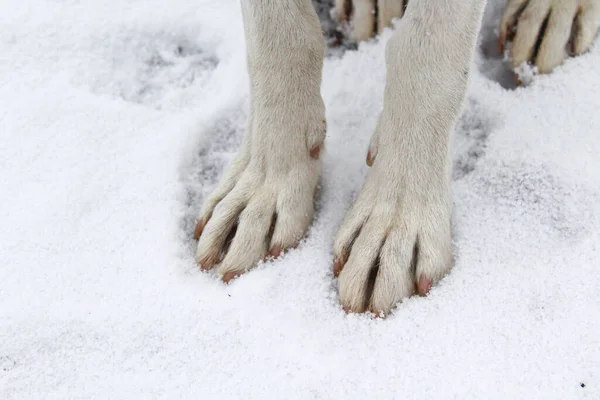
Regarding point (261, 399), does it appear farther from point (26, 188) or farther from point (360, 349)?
point (26, 188)

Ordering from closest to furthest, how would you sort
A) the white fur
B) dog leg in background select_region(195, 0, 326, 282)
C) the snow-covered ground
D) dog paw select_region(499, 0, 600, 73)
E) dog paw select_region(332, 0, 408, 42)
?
the snow-covered ground, the white fur, dog leg in background select_region(195, 0, 326, 282), dog paw select_region(499, 0, 600, 73), dog paw select_region(332, 0, 408, 42)

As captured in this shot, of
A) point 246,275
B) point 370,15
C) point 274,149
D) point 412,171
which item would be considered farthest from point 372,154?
point 370,15

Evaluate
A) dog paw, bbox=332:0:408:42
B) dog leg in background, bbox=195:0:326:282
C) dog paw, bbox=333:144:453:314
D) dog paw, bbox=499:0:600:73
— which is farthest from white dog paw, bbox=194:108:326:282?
dog paw, bbox=499:0:600:73

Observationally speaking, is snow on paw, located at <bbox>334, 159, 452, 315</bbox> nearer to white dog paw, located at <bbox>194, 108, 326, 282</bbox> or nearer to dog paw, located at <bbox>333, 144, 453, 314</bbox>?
dog paw, located at <bbox>333, 144, 453, 314</bbox>

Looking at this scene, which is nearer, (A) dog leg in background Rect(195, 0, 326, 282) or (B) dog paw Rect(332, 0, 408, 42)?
Answer: (A) dog leg in background Rect(195, 0, 326, 282)

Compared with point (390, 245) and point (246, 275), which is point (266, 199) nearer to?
point (246, 275)

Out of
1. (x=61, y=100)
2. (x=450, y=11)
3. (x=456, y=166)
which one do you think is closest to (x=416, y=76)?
(x=450, y=11)
